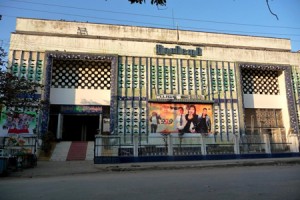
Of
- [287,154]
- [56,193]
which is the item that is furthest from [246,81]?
[56,193]

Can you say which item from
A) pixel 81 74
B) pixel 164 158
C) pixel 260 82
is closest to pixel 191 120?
pixel 164 158

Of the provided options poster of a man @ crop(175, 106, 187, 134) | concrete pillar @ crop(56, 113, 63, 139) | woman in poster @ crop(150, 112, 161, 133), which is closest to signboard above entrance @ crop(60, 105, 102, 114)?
concrete pillar @ crop(56, 113, 63, 139)

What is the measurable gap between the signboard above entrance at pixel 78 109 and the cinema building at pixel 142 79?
0.25 ft

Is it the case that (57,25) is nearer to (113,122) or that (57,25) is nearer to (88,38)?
(88,38)

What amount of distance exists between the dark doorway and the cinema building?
84 millimetres

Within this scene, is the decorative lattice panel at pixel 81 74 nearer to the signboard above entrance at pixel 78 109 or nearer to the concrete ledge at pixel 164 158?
the signboard above entrance at pixel 78 109

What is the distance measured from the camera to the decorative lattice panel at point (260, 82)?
86.1ft

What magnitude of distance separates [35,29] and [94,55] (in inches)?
203

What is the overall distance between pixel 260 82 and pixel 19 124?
21429mm

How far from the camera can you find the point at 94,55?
72.0 ft

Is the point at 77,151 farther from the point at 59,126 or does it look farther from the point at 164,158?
the point at 164,158

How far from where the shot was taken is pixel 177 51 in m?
23.6

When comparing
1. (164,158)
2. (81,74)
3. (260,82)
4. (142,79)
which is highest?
(260,82)

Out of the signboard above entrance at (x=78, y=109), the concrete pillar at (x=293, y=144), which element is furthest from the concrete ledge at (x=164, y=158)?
the signboard above entrance at (x=78, y=109)
